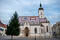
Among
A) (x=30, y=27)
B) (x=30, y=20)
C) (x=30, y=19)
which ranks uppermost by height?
(x=30, y=19)

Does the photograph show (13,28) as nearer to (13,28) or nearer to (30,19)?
(13,28)

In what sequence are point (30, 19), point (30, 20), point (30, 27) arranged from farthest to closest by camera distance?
point (30, 19) < point (30, 20) < point (30, 27)

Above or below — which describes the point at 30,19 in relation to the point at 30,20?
above

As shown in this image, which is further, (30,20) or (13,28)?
(30,20)

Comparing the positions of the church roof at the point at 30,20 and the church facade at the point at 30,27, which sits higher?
the church roof at the point at 30,20

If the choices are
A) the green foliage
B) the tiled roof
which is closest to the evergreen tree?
the green foliage

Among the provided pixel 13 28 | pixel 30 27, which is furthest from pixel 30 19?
pixel 13 28

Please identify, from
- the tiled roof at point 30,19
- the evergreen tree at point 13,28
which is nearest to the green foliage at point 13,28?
the evergreen tree at point 13,28

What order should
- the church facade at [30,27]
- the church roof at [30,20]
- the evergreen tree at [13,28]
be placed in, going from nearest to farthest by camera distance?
1. the evergreen tree at [13,28]
2. the church facade at [30,27]
3. the church roof at [30,20]

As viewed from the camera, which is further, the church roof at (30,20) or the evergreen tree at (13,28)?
the church roof at (30,20)

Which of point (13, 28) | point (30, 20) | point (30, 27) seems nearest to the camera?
point (13, 28)

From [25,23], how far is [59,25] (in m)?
15.5

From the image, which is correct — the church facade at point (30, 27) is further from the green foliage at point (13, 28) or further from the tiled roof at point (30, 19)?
the green foliage at point (13, 28)

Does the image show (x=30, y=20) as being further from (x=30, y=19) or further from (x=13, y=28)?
(x=13, y=28)
